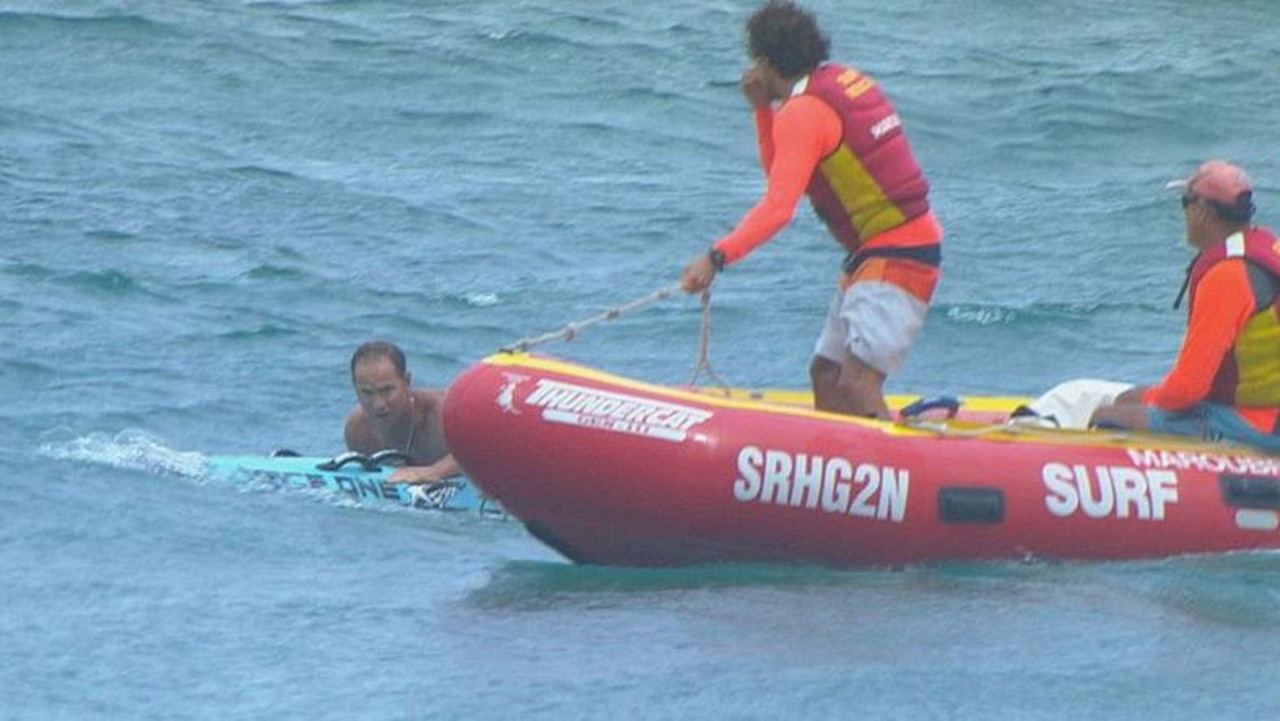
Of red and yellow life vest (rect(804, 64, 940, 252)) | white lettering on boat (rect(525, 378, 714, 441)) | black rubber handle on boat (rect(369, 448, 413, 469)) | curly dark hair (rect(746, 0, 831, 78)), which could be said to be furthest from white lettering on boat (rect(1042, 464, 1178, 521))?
black rubber handle on boat (rect(369, 448, 413, 469))

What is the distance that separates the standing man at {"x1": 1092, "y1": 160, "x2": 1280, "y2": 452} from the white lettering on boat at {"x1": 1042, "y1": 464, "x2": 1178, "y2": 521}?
0.29 metres

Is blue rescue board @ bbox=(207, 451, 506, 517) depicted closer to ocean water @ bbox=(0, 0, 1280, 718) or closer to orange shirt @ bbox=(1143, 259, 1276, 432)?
ocean water @ bbox=(0, 0, 1280, 718)

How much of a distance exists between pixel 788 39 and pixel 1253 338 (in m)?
1.69

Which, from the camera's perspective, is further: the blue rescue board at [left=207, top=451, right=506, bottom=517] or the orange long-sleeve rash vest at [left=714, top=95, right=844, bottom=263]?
the blue rescue board at [left=207, top=451, right=506, bottom=517]

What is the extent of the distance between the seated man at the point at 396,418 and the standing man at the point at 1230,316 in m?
2.68

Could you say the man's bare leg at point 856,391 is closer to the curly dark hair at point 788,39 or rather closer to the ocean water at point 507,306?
the ocean water at point 507,306

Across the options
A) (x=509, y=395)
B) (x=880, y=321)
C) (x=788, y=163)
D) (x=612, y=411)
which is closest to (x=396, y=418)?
(x=509, y=395)

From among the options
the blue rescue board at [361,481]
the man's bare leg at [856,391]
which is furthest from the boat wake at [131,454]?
the man's bare leg at [856,391]

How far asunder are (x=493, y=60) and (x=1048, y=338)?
19.2 ft

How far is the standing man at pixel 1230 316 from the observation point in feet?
28.2

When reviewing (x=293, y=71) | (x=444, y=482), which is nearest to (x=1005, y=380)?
(x=444, y=482)

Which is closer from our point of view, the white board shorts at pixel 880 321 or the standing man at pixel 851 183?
the standing man at pixel 851 183

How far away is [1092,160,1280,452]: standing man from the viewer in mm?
8609

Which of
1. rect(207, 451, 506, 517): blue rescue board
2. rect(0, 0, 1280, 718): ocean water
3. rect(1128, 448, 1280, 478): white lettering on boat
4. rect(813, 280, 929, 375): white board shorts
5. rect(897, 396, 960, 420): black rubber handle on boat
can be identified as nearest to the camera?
rect(0, 0, 1280, 718): ocean water
